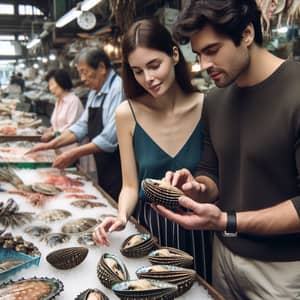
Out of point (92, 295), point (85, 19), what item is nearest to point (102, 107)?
point (92, 295)

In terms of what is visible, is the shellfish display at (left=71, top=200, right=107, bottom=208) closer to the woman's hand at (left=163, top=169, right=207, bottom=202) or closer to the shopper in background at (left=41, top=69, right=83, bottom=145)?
the woman's hand at (left=163, top=169, right=207, bottom=202)

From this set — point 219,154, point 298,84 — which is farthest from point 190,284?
point 298,84

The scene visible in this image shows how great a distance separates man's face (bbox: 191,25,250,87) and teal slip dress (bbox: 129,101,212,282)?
640mm

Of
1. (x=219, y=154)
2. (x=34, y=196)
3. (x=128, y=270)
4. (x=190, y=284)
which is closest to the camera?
(x=190, y=284)

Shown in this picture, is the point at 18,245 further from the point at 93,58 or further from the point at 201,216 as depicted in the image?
the point at 93,58

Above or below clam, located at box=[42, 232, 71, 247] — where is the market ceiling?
above

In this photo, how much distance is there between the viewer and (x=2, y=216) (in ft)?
6.04

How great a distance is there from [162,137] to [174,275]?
2.87 ft

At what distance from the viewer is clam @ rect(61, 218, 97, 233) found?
5.81 feet

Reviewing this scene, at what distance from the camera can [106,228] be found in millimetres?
1551

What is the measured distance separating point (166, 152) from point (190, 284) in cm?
82

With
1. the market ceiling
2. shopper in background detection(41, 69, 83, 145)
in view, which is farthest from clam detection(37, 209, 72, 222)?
shopper in background detection(41, 69, 83, 145)

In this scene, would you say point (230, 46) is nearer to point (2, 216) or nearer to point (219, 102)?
point (219, 102)

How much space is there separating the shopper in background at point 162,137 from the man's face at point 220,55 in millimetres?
469
